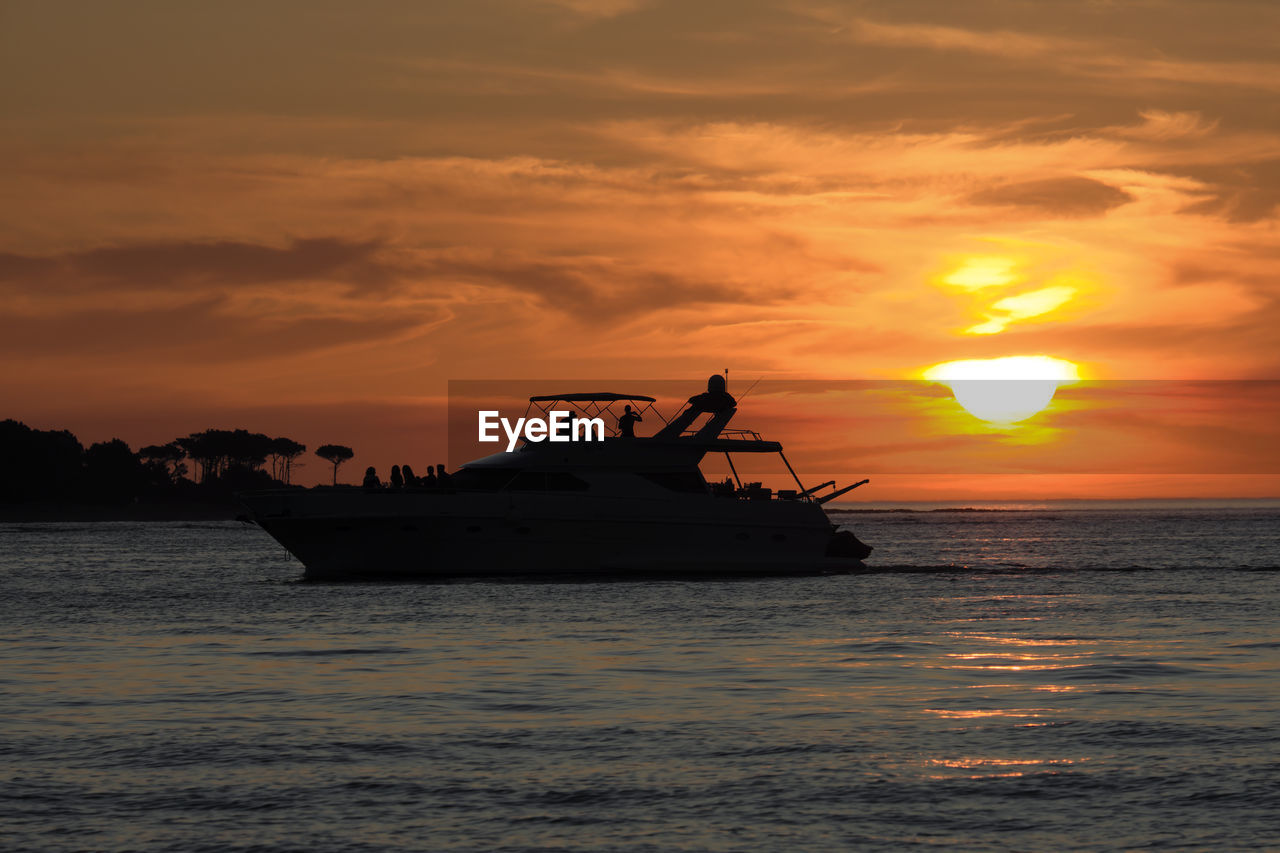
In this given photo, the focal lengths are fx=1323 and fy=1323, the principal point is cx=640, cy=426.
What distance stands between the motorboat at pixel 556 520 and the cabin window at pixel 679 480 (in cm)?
5

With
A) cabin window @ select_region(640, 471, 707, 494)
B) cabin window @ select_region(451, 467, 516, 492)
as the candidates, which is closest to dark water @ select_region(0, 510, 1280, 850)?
cabin window @ select_region(451, 467, 516, 492)

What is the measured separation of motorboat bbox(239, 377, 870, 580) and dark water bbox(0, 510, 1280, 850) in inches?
322

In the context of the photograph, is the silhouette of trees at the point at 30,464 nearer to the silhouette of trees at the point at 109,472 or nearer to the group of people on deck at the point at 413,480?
the silhouette of trees at the point at 109,472

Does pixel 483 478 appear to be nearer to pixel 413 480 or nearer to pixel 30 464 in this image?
pixel 413 480

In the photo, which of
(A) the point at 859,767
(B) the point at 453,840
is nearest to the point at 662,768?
(A) the point at 859,767

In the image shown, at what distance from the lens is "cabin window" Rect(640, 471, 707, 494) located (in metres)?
43.5

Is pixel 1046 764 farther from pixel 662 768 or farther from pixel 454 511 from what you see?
pixel 454 511

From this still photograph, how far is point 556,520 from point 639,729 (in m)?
26.3

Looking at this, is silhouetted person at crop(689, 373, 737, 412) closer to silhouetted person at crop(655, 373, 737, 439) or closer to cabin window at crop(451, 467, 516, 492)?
silhouetted person at crop(655, 373, 737, 439)

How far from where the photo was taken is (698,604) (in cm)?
3459

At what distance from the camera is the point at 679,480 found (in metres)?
43.9

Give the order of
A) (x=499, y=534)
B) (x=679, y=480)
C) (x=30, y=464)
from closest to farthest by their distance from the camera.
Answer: (x=499, y=534) → (x=679, y=480) → (x=30, y=464)

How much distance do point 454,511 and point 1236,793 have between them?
3079 cm

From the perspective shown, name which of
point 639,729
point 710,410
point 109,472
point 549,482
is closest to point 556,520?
point 549,482
